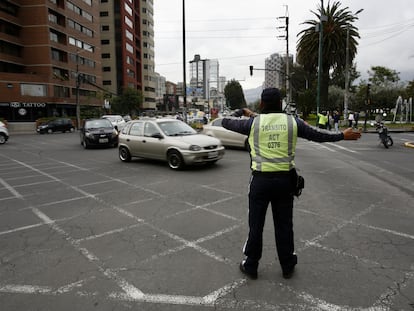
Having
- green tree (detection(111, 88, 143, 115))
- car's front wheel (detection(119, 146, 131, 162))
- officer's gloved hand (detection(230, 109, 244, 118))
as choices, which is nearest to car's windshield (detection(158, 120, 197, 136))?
car's front wheel (detection(119, 146, 131, 162))

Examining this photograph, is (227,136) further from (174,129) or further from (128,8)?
(128,8)

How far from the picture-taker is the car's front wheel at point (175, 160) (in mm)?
9204

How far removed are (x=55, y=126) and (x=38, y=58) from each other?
66.8ft

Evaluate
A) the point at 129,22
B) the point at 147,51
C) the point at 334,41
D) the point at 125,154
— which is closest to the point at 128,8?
the point at 129,22

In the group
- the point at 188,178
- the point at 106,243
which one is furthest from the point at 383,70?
the point at 106,243

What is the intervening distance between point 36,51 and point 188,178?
161 feet

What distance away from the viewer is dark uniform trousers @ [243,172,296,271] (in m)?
3.02

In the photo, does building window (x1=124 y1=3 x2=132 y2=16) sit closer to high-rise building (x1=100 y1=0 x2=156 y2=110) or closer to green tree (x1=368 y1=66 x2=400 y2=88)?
high-rise building (x1=100 y1=0 x2=156 y2=110)

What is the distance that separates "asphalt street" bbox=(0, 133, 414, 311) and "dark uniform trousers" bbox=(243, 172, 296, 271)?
0.77 ft

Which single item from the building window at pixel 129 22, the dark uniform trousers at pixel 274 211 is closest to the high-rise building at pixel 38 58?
the building window at pixel 129 22

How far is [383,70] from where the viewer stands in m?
65.1

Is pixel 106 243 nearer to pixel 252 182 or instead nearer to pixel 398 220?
pixel 252 182

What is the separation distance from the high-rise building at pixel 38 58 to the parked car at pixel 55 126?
8.35 meters

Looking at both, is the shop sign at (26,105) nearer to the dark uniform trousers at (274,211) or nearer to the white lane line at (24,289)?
the white lane line at (24,289)
